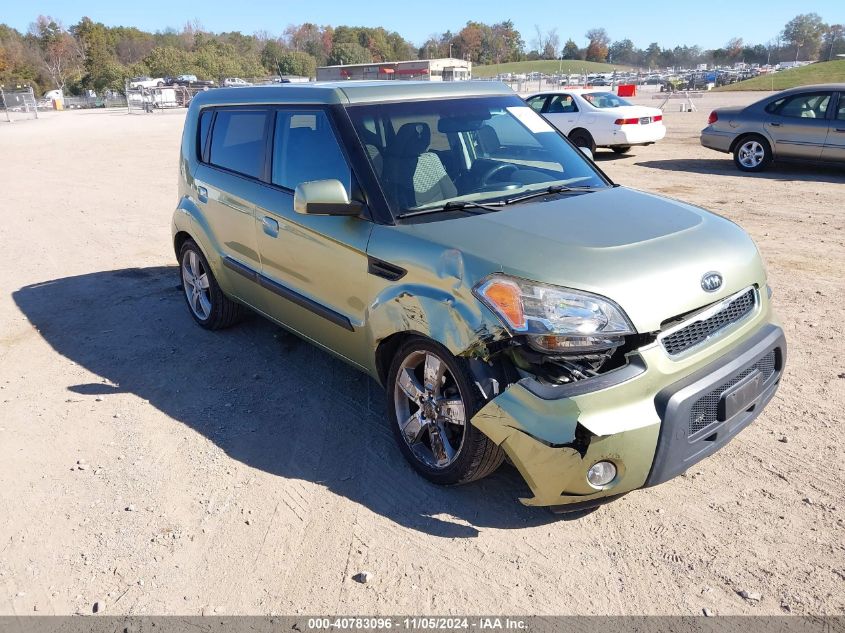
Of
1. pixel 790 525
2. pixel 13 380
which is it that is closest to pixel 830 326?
pixel 790 525

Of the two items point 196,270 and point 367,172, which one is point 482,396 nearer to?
point 367,172

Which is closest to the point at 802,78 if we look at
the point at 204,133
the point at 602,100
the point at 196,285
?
the point at 602,100

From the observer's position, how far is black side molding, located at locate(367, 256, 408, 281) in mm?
3327

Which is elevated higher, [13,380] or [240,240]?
[240,240]

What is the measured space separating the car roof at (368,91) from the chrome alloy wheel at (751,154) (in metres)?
9.71

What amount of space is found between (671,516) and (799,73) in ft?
187

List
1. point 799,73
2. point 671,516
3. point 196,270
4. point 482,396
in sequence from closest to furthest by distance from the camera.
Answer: point 482,396 < point 671,516 < point 196,270 < point 799,73

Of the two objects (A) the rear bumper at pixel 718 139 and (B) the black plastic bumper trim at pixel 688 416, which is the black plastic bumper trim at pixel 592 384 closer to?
(B) the black plastic bumper trim at pixel 688 416

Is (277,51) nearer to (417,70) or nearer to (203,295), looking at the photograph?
(417,70)

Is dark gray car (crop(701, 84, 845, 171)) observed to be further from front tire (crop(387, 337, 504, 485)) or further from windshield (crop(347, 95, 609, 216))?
front tire (crop(387, 337, 504, 485))

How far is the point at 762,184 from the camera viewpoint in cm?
1143

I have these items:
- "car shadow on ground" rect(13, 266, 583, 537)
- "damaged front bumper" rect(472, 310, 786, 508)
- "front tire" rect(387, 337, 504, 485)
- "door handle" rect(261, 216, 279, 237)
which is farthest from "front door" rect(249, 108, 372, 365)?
"damaged front bumper" rect(472, 310, 786, 508)

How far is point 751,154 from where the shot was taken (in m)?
12.6

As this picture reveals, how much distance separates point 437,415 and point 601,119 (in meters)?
13.3
